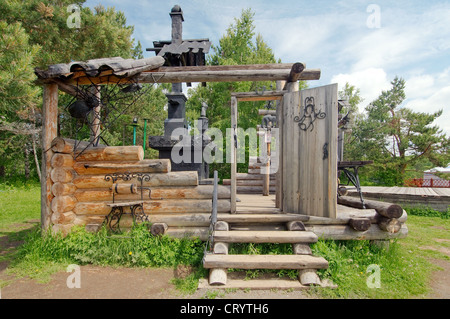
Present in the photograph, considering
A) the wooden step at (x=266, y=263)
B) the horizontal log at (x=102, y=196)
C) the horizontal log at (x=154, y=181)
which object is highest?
the horizontal log at (x=154, y=181)

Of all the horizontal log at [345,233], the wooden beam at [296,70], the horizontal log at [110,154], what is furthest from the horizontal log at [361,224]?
the horizontal log at [110,154]

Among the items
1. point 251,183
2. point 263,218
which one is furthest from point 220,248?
point 251,183

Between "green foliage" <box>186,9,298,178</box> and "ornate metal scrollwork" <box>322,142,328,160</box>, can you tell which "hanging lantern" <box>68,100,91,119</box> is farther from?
"green foliage" <box>186,9,298,178</box>

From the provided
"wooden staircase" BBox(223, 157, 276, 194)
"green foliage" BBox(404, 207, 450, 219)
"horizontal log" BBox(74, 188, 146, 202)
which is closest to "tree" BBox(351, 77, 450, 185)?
"green foliage" BBox(404, 207, 450, 219)

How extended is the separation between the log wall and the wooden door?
1419 millimetres

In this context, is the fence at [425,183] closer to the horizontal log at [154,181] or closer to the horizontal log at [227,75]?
the horizontal log at [227,75]

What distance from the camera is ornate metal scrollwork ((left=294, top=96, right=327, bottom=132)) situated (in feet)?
15.6

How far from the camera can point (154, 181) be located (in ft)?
17.1

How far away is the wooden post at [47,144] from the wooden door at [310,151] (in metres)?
4.78

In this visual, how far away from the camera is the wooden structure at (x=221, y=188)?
4590 mm

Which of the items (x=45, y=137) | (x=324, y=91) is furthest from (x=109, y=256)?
(x=324, y=91)

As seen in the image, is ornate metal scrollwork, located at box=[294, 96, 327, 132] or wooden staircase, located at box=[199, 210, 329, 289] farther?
ornate metal scrollwork, located at box=[294, 96, 327, 132]

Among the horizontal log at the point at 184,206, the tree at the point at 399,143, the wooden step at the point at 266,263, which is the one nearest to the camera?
the wooden step at the point at 266,263
